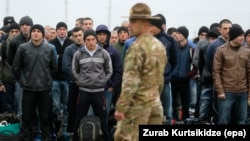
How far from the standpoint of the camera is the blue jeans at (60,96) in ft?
34.2

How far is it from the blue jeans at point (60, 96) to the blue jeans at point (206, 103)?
9.22 feet

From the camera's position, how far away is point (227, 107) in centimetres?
918

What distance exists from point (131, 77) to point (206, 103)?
15.5 feet

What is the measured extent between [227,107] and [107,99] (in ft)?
7.38

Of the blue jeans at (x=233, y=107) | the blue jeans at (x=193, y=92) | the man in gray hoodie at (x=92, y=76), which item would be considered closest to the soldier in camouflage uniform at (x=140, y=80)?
the man in gray hoodie at (x=92, y=76)

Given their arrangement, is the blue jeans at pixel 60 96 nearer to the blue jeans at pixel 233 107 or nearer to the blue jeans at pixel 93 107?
the blue jeans at pixel 93 107

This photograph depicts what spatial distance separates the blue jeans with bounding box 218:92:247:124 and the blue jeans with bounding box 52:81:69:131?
3093 millimetres

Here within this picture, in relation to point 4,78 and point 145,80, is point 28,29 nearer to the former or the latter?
point 4,78

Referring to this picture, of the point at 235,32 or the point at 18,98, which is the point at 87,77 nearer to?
the point at 18,98

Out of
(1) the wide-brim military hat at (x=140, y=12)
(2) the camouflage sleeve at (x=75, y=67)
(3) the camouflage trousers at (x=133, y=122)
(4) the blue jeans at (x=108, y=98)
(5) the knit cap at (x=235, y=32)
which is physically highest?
(1) the wide-brim military hat at (x=140, y=12)

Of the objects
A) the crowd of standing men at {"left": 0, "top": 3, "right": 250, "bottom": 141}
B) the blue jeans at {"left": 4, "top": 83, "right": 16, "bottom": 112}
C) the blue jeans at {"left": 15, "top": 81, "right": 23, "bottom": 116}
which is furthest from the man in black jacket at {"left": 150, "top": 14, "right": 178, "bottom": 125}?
the blue jeans at {"left": 4, "top": 83, "right": 16, "bottom": 112}

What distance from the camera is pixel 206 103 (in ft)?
35.3

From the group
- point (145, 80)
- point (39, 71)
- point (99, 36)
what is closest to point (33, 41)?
point (39, 71)

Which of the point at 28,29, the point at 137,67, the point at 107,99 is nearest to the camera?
the point at 137,67
